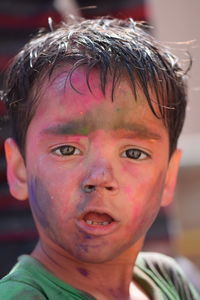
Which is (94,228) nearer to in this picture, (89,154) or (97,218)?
(97,218)

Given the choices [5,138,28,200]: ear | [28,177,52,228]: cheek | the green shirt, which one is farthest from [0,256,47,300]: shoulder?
[5,138,28,200]: ear

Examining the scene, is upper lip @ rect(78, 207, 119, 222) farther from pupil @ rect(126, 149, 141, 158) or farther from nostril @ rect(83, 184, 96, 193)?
pupil @ rect(126, 149, 141, 158)

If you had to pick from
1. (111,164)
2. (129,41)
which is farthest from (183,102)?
(111,164)

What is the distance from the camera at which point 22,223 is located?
2.61 metres

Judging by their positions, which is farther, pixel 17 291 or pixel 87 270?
pixel 87 270

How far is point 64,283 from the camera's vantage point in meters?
1.60

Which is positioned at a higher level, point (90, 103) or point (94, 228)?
point (90, 103)

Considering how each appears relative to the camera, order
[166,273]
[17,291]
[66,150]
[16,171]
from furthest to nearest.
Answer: [166,273] < [16,171] < [66,150] < [17,291]

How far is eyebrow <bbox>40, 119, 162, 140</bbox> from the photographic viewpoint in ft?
5.15

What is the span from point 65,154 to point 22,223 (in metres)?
1.08

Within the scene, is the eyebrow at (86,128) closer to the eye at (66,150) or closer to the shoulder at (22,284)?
the eye at (66,150)

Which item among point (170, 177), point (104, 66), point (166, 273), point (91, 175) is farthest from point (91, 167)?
point (166, 273)

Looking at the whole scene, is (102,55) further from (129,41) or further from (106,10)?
(106,10)

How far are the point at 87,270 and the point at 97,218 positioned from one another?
163 mm
